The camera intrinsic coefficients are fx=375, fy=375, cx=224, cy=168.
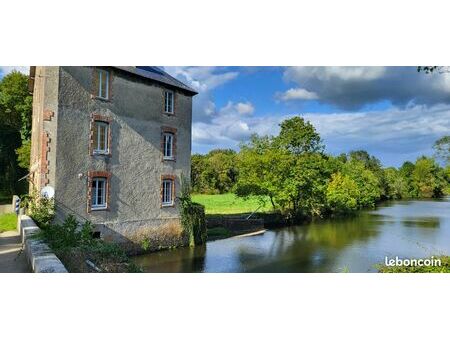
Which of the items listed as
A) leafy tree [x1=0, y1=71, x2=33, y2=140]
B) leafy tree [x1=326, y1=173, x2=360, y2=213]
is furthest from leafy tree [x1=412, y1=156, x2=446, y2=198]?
leafy tree [x1=0, y1=71, x2=33, y2=140]

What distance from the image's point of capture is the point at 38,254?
16.0ft

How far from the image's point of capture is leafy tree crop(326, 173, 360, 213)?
56.9 ft

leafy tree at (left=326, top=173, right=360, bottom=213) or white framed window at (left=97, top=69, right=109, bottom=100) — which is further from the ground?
white framed window at (left=97, top=69, right=109, bottom=100)

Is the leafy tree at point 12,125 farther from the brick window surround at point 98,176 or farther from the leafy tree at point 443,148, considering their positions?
the leafy tree at point 443,148

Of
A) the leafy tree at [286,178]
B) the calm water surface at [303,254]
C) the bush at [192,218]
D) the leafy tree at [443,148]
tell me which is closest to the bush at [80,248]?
the calm water surface at [303,254]

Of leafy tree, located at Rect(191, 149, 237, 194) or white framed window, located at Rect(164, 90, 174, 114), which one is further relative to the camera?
leafy tree, located at Rect(191, 149, 237, 194)

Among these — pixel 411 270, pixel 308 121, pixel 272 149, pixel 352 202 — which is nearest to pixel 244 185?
pixel 272 149

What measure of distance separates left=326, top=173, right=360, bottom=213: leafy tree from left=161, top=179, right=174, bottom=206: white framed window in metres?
10.8

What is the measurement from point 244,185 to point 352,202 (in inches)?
243

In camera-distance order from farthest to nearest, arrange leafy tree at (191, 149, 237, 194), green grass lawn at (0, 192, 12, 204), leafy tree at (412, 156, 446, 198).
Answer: green grass lawn at (0, 192, 12, 204) < leafy tree at (191, 149, 237, 194) < leafy tree at (412, 156, 446, 198)

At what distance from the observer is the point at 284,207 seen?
16.0 m

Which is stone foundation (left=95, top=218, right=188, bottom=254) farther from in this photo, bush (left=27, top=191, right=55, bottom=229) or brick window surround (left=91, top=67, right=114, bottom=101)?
brick window surround (left=91, top=67, right=114, bottom=101)

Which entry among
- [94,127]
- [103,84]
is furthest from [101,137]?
[103,84]

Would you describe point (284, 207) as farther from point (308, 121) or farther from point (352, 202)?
point (308, 121)
